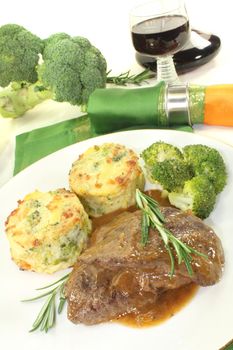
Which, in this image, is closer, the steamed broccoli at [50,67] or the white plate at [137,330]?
the white plate at [137,330]

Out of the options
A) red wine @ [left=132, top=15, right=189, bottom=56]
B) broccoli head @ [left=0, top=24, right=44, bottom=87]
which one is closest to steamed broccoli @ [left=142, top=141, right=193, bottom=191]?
red wine @ [left=132, top=15, right=189, bottom=56]

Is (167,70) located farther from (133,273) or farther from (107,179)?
(133,273)

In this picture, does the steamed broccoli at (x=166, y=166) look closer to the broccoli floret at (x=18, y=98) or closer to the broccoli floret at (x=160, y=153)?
the broccoli floret at (x=160, y=153)

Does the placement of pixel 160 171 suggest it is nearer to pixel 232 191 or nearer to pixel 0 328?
pixel 232 191

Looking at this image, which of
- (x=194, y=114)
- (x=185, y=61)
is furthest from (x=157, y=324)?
(x=185, y=61)

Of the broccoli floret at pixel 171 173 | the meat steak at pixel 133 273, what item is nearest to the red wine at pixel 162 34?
the broccoli floret at pixel 171 173

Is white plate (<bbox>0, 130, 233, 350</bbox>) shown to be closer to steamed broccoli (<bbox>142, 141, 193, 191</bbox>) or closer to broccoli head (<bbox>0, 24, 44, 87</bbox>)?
steamed broccoli (<bbox>142, 141, 193, 191</bbox>)
